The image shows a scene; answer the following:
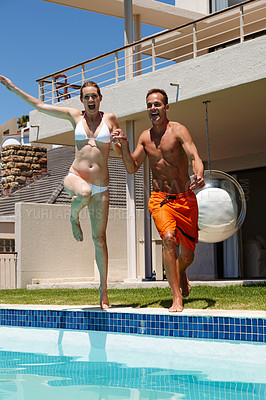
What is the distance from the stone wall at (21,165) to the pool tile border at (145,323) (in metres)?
20.0

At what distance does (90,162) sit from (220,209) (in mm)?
3111

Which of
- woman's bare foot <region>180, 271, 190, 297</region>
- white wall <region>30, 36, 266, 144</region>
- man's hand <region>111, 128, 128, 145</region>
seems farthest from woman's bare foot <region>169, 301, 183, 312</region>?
white wall <region>30, 36, 266, 144</region>

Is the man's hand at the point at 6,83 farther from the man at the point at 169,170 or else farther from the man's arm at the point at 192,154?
the man's arm at the point at 192,154

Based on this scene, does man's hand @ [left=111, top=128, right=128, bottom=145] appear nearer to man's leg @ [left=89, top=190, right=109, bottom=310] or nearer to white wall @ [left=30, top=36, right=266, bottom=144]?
man's leg @ [left=89, top=190, right=109, bottom=310]

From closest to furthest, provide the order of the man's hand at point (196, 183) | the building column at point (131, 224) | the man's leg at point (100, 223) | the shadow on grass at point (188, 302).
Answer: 1. the man's hand at point (196, 183)
2. the man's leg at point (100, 223)
3. the shadow on grass at point (188, 302)
4. the building column at point (131, 224)

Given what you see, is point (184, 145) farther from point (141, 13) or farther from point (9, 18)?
point (9, 18)

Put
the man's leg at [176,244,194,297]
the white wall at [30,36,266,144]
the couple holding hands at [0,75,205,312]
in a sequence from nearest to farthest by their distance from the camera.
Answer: the couple holding hands at [0,75,205,312] → the man's leg at [176,244,194,297] → the white wall at [30,36,266,144]

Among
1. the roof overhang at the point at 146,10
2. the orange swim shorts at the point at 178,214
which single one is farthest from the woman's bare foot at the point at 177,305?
the roof overhang at the point at 146,10

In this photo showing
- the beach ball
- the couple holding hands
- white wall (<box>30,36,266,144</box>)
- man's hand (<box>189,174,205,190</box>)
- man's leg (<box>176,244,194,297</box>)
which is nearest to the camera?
man's hand (<box>189,174,205,190</box>)

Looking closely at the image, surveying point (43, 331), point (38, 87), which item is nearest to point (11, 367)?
point (43, 331)

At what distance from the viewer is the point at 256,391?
11.4ft

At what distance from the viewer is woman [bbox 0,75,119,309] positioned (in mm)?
5641

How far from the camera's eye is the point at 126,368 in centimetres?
445

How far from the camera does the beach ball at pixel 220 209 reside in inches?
326
